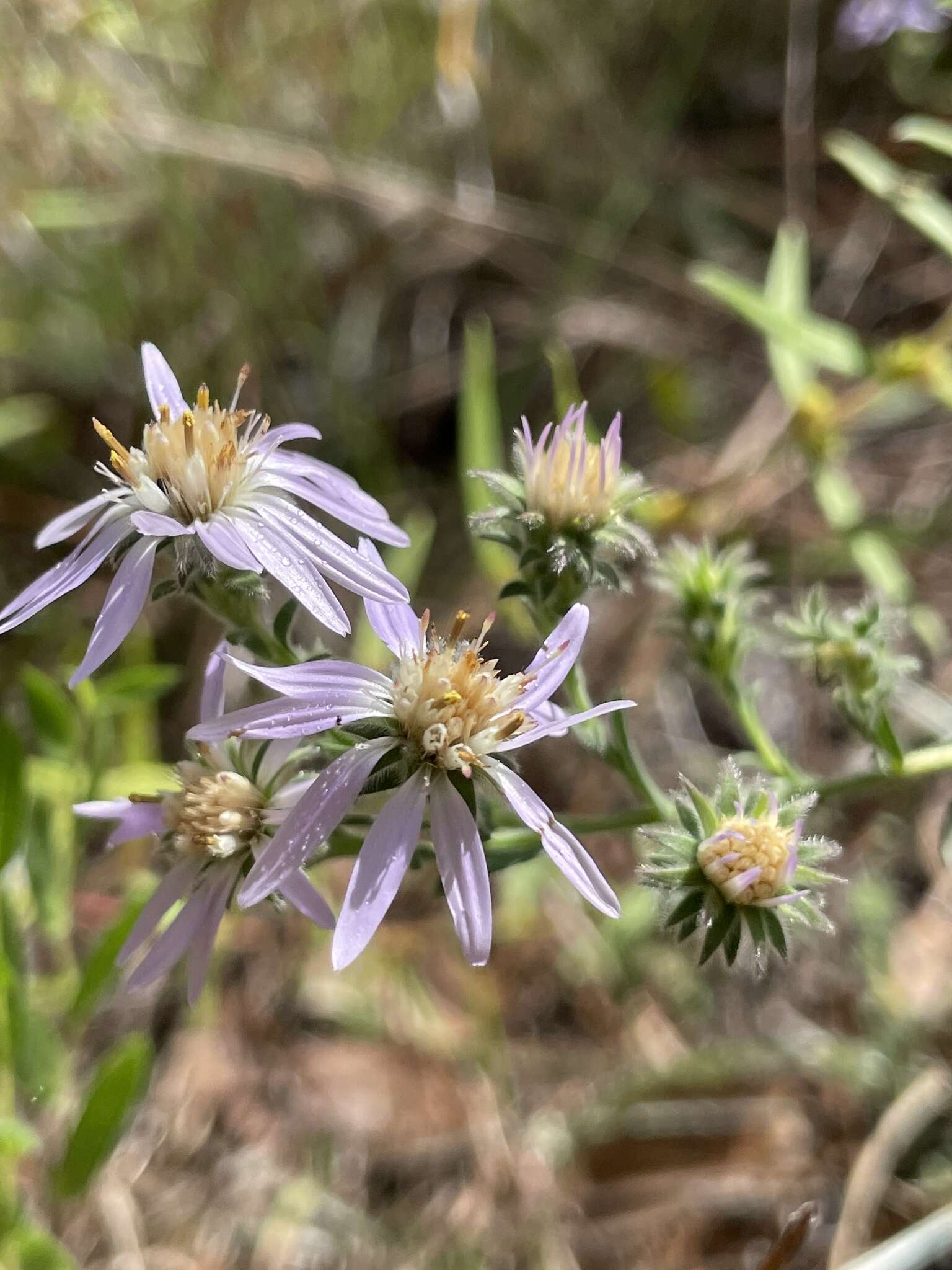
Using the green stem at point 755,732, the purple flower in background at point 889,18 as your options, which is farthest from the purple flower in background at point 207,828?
the purple flower in background at point 889,18

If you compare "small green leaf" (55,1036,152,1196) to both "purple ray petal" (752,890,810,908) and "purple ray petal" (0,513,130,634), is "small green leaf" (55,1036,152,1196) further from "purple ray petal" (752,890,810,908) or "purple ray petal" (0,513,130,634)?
"purple ray petal" (752,890,810,908)

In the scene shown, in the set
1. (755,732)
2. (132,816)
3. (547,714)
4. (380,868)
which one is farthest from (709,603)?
(132,816)

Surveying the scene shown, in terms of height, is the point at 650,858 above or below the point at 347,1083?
above

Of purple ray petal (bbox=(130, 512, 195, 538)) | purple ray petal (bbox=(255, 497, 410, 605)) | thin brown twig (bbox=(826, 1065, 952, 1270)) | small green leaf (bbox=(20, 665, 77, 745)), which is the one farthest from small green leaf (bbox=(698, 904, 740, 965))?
thin brown twig (bbox=(826, 1065, 952, 1270))

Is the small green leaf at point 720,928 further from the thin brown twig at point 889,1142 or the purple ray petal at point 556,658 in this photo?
the thin brown twig at point 889,1142

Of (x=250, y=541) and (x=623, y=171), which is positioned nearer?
(x=250, y=541)

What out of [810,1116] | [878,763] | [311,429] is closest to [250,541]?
[311,429]

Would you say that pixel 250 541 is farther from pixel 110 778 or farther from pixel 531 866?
pixel 531 866
